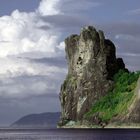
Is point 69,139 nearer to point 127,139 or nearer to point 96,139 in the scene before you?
point 96,139

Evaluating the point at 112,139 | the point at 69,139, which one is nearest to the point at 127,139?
the point at 112,139

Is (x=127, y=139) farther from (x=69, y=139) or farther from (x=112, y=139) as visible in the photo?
(x=69, y=139)

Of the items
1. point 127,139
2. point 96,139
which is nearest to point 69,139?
point 96,139

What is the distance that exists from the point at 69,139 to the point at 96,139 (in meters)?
9.15

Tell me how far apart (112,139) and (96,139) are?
6.82 metres

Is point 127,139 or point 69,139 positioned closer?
point 127,139

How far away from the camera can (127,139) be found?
171500 mm

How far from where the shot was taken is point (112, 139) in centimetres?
17700

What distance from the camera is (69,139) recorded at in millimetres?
185625

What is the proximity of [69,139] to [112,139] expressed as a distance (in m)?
15.6

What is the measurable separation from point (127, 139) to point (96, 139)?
44.7 feet
